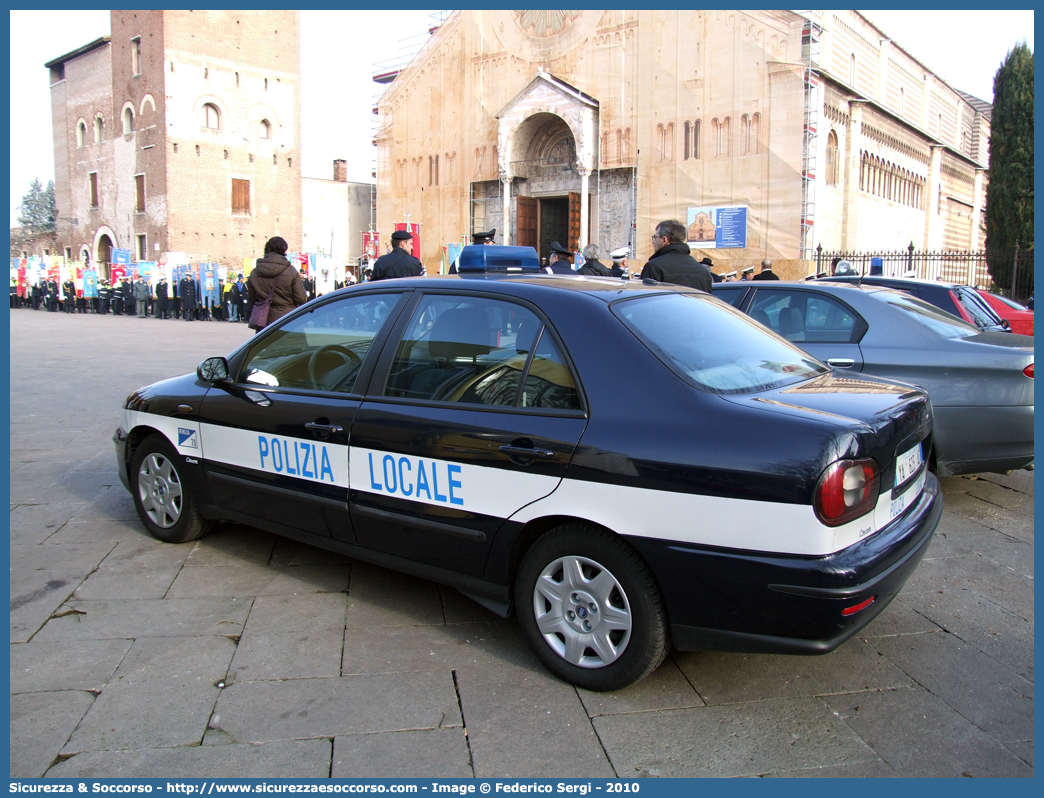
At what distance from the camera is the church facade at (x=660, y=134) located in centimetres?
2589

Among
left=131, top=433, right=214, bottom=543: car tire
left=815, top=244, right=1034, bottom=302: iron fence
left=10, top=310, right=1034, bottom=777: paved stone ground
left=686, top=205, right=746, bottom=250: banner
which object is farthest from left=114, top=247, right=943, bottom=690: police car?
left=686, top=205, right=746, bottom=250: banner

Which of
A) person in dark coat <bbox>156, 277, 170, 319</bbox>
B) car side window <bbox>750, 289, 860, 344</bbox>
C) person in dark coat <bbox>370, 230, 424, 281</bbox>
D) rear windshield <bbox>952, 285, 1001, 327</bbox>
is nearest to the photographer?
car side window <bbox>750, 289, 860, 344</bbox>

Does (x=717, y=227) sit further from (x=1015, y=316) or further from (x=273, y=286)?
(x=273, y=286)

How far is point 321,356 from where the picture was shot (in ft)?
13.2

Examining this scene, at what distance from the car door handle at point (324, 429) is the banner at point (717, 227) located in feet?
81.5

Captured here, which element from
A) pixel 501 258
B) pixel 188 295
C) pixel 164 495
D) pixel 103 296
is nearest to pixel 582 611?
pixel 501 258

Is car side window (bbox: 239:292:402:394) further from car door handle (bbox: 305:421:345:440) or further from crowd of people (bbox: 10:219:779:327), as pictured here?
crowd of people (bbox: 10:219:779:327)

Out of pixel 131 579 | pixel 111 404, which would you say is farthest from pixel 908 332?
pixel 111 404

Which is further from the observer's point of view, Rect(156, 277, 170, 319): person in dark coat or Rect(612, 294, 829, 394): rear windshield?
Rect(156, 277, 170, 319): person in dark coat

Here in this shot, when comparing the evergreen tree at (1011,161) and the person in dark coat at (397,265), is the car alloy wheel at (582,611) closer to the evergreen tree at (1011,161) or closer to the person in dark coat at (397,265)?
the person in dark coat at (397,265)

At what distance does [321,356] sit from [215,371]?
2.43ft

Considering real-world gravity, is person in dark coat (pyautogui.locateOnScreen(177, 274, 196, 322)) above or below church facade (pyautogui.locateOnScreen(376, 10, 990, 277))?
below

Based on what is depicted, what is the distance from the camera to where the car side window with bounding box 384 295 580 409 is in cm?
317

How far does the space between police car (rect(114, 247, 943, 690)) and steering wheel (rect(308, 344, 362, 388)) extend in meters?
0.01
